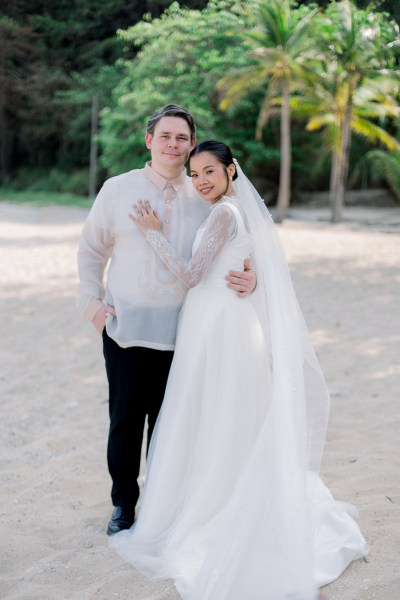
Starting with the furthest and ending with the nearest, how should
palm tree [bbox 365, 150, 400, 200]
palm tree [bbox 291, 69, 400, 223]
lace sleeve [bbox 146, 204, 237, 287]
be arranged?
palm tree [bbox 365, 150, 400, 200], palm tree [bbox 291, 69, 400, 223], lace sleeve [bbox 146, 204, 237, 287]

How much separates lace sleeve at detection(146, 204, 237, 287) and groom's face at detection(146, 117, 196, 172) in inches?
12.9

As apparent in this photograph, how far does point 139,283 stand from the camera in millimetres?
2963

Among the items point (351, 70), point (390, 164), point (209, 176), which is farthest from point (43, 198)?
point (209, 176)

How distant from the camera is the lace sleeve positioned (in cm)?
276

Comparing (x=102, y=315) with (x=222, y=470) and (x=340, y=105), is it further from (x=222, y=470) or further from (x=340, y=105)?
(x=340, y=105)

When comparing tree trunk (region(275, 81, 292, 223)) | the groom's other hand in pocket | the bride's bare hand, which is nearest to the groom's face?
the bride's bare hand

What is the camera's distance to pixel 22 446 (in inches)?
167

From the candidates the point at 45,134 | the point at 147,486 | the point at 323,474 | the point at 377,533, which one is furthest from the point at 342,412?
the point at 45,134

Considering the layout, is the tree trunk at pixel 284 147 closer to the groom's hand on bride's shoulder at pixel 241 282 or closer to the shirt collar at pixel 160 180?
the shirt collar at pixel 160 180

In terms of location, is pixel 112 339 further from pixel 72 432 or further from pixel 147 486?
pixel 72 432

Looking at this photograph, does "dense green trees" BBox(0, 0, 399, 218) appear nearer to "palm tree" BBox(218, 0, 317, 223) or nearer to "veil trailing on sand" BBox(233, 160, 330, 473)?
"palm tree" BBox(218, 0, 317, 223)

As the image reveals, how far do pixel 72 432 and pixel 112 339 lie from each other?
1617 mm

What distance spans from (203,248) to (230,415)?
0.73 meters

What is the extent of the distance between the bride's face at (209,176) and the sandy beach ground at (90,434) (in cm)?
162
